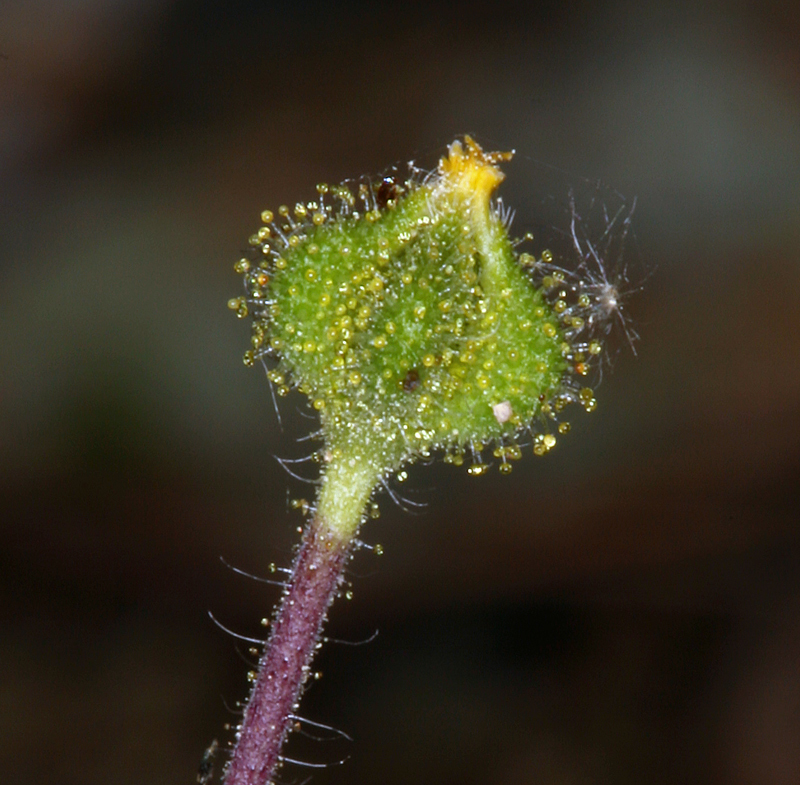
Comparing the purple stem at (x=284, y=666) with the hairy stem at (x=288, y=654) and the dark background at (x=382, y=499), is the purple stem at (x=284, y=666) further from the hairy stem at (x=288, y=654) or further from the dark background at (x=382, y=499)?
the dark background at (x=382, y=499)

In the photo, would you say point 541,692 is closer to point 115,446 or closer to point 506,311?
point 115,446

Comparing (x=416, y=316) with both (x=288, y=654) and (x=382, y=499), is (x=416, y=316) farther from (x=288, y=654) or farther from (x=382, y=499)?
(x=382, y=499)

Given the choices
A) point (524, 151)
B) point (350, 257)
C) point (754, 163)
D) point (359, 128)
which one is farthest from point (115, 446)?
point (754, 163)

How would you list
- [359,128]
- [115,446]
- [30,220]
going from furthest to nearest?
[359,128]
[30,220]
[115,446]

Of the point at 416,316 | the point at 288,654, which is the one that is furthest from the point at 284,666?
the point at 416,316

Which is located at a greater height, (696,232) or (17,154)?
(696,232)

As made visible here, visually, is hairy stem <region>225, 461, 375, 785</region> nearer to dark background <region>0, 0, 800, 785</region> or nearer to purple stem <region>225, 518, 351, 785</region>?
purple stem <region>225, 518, 351, 785</region>

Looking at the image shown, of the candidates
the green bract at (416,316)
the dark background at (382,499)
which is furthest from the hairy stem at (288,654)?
the dark background at (382,499)

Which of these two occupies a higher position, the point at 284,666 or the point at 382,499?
the point at 382,499
